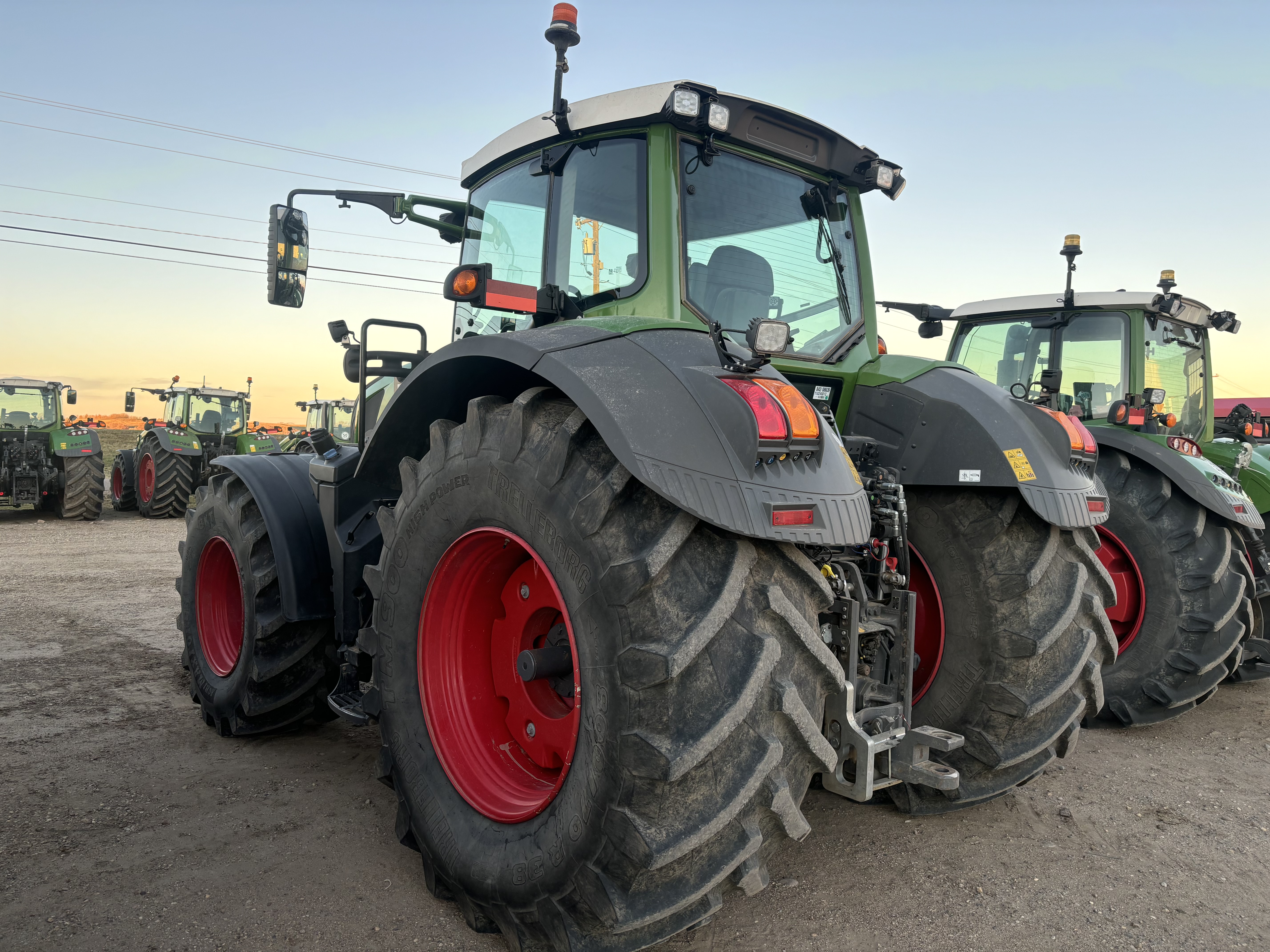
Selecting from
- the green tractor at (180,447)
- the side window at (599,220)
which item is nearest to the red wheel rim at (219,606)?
the side window at (599,220)

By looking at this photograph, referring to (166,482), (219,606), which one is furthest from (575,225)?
(166,482)

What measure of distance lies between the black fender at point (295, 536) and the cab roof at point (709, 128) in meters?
1.60

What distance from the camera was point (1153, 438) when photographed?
4.94 m

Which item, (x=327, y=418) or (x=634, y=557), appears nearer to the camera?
(x=634, y=557)

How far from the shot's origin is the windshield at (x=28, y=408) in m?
14.3

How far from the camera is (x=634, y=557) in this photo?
1906 mm

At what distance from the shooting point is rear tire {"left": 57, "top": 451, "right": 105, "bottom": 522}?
46.4 feet

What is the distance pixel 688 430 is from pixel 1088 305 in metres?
4.97

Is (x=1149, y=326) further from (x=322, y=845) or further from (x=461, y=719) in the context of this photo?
(x=322, y=845)

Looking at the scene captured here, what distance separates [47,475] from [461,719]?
48.2ft

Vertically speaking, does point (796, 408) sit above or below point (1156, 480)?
above

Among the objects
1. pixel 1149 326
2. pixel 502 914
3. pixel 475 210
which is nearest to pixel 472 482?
pixel 502 914

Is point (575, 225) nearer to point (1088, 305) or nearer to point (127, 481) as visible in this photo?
point (1088, 305)

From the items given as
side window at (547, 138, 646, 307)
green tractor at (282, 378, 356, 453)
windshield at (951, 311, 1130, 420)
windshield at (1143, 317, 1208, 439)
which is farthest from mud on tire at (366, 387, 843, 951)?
green tractor at (282, 378, 356, 453)
